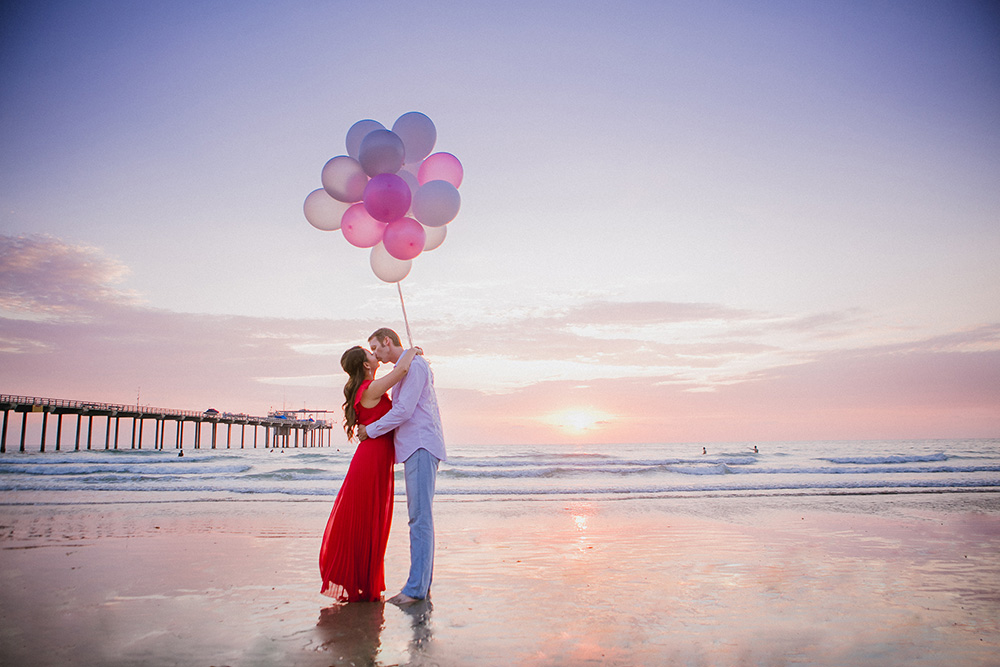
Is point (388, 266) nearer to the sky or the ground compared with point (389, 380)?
nearer to the sky

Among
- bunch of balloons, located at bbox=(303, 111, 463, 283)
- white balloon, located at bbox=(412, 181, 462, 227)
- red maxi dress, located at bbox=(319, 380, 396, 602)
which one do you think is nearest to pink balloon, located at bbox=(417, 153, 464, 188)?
bunch of balloons, located at bbox=(303, 111, 463, 283)

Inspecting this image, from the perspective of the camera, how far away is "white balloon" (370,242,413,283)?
5418 mm

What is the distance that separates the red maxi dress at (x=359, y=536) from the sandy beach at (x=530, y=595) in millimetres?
212

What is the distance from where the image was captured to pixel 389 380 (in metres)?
4.23

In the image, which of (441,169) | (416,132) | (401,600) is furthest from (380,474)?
(416,132)

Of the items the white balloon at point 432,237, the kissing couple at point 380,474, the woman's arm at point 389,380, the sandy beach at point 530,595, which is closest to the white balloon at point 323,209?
the white balloon at point 432,237

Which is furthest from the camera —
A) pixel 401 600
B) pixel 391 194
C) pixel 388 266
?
pixel 388 266

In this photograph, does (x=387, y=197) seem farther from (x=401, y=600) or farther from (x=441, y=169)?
(x=401, y=600)

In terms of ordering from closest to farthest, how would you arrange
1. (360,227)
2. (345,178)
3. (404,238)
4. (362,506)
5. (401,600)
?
(401,600) < (362,506) < (404,238) < (345,178) < (360,227)

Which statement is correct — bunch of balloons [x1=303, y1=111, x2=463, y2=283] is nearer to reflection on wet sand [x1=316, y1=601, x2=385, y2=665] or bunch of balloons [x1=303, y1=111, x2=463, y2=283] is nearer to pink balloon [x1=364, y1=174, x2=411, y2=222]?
pink balloon [x1=364, y1=174, x2=411, y2=222]

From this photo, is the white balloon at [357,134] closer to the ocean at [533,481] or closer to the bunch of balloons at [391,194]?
the bunch of balloons at [391,194]

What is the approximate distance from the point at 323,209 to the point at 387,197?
0.93m

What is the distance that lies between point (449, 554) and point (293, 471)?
51.2 feet

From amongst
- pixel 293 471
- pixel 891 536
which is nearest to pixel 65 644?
pixel 891 536
